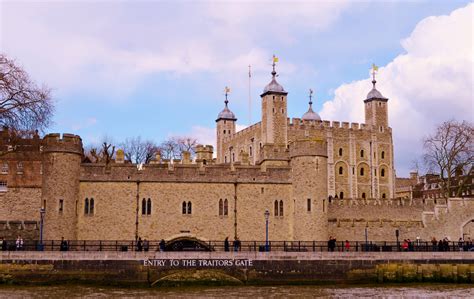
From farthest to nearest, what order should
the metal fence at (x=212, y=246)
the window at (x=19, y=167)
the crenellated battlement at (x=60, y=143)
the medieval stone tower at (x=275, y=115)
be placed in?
1. the medieval stone tower at (x=275, y=115)
2. the window at (x=19, y=167)
3. the crenellated battlement at (x=60, y=143)
4. the metal fence at (x=212, y=246)

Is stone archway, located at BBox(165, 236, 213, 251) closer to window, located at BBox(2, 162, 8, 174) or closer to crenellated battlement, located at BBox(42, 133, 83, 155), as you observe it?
crenellated battlement, located at BBox(42, 133, 83, 155)

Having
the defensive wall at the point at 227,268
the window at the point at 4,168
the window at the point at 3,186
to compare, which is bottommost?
the defensive wall at the point at 227,268

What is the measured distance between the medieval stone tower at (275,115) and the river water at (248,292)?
42.7 metres

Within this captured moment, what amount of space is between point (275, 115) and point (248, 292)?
4618cm

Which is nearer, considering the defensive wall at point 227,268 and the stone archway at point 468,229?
the defensive wall at point 227,268

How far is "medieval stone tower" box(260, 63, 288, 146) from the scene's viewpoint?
253ft

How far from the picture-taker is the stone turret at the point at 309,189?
1710 inches

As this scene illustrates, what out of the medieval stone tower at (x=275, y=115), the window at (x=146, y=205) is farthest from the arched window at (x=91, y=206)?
the medieval stone tower at (x=275, y=115)

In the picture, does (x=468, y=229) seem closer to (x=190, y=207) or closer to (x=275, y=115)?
(x=190, y=207)

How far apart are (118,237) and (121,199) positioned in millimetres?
2388

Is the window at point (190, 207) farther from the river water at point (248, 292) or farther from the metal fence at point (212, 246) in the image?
the river water at point (248, 292)

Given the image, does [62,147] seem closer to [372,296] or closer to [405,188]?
[372,296]

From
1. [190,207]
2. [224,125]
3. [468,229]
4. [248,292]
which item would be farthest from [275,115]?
[248,292]

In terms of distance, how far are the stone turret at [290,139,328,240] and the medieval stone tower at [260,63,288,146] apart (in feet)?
106
